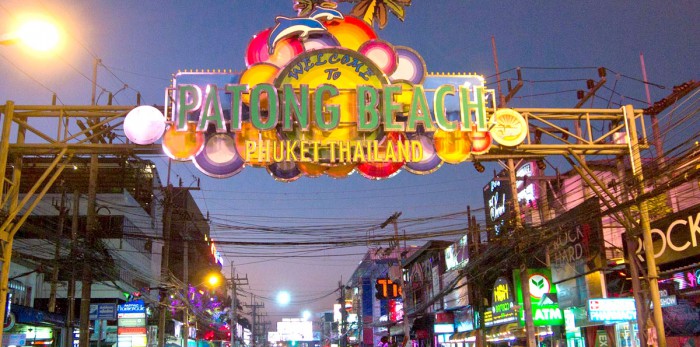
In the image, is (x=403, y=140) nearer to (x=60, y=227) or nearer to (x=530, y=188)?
(x=60, y=227)

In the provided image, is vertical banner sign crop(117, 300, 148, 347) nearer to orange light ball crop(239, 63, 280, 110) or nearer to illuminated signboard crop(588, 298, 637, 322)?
orange light ball crop(239, 63, 280, 110)

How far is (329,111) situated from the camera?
11133 millimetres

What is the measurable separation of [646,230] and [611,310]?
511cm

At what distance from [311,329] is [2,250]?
363 feet

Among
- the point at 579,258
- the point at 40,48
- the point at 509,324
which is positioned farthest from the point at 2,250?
the point at 509,324

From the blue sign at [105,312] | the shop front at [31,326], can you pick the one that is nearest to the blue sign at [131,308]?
the blue sign at [105,312]

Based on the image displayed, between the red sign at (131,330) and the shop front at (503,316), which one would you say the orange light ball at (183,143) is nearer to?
the red sign at (131,330)

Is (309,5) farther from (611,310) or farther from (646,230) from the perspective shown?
(611,310)

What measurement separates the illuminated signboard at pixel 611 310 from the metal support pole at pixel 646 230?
14.5ft

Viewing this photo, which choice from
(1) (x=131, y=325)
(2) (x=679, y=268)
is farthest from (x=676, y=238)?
(1) (x=131, y=325)

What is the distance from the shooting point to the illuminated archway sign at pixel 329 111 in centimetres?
1114

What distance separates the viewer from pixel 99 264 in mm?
21453

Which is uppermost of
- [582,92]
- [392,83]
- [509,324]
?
[582,92]

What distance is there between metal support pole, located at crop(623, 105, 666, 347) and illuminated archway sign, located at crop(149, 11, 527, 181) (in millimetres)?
2626
